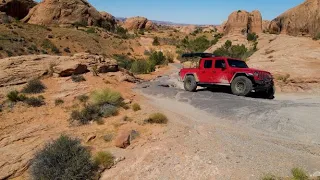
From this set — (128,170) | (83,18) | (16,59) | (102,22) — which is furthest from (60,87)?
(102,22)

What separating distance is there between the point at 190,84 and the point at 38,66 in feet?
30.2

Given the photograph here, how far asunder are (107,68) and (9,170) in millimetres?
12492

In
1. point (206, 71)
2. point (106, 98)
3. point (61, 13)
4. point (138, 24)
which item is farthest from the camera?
point (138, 24)

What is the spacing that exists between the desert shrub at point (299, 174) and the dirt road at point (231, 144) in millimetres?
222

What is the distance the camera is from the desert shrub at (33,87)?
14.9 meters

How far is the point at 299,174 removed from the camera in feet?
20.4

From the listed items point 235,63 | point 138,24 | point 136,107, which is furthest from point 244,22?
point 136,107

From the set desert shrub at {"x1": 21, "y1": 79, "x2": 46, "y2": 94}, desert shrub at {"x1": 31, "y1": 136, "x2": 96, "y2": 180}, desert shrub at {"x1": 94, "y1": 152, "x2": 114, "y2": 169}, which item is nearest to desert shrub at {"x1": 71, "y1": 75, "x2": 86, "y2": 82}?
desert shrub at {"x1": 21, "y1": 79, "x2": 46, "y2": 94}

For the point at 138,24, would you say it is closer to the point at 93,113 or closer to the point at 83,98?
the point at 83,98

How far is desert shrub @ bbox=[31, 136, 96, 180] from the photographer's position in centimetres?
716

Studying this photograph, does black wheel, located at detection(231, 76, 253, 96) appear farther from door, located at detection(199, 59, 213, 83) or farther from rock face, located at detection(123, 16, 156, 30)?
rock face, located at detection(123, 16, 156, 30)

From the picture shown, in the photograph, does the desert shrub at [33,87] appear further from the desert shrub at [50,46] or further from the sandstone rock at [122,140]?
the desert shrub at [50,46]

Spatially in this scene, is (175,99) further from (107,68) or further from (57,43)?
(57,43)

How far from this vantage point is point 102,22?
6950 centimetres
